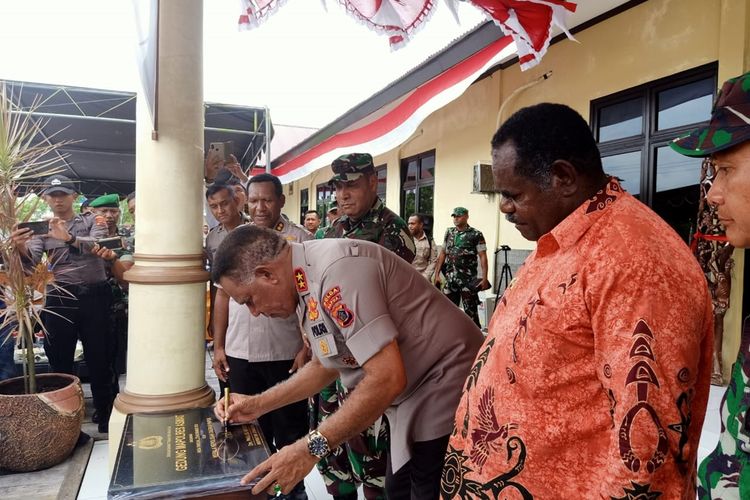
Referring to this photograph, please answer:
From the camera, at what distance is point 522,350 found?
3.13ft

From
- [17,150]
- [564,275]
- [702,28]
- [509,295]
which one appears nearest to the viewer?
[564,275]

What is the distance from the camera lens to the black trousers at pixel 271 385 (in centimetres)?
247

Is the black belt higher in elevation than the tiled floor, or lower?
higher

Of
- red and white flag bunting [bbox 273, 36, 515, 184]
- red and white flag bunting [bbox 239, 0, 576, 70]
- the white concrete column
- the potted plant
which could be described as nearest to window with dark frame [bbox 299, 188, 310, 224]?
red and white flag bunting [bbox 273, 36, 515, 184]

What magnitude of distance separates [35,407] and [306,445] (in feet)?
7.52

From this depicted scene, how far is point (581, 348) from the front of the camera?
888 mm

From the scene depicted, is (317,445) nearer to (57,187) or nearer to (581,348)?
(581,348)

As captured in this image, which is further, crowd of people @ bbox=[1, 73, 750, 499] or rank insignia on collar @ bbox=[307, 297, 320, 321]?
rank insignia on collar @ bbox=[307, 297, 320, 321]

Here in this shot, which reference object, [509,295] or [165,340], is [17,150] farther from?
[509,295]

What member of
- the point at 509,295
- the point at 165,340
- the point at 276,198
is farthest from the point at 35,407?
the point at 509,295

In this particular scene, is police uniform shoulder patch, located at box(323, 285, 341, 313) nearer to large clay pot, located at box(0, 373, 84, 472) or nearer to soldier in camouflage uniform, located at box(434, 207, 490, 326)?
large clay pot, located at box(0, 373, 84, 472)

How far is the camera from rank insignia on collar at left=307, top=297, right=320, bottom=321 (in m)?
1.45

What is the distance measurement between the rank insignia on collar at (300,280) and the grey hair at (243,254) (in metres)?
0.08

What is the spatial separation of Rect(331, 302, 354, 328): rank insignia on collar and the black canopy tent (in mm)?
4728
